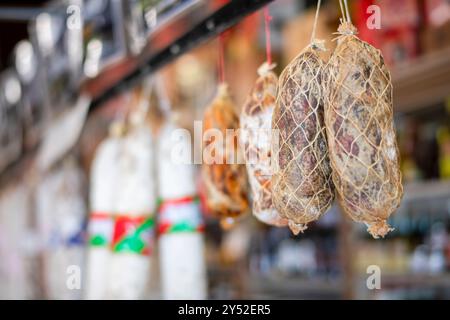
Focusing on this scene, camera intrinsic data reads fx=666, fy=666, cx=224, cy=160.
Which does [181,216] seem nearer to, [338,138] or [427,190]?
[338,138]

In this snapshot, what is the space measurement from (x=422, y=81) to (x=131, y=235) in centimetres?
164

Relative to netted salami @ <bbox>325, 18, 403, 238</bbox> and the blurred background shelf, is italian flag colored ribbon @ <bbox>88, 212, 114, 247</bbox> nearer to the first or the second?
netted salami @ <bbox>325, 18, 403, 238</bbox>

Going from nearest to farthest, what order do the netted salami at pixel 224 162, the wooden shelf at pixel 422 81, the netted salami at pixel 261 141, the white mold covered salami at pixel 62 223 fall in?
the netted salami at pixel 261 141 → the netted salami at pixel 224 162 → the white mold covered salami at pixel 62 223 → the wooden shelf at pixel 422 81

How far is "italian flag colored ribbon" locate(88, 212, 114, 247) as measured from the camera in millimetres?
2244

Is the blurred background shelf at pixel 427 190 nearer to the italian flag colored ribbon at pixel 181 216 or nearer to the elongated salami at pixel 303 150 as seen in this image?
the italian flag colored ribbon at pixel 181 216

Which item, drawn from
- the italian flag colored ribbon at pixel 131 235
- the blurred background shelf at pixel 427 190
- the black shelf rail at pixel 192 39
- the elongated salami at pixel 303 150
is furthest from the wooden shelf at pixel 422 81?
the elongated salami at pixel 303 150

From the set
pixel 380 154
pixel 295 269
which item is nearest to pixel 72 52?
pixel 380 154

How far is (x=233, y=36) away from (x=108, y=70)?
1.68 metres

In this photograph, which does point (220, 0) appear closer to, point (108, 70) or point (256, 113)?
point (256, 113)

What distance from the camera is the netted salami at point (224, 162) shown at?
5.64 feet

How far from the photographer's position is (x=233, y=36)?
3.97 meters

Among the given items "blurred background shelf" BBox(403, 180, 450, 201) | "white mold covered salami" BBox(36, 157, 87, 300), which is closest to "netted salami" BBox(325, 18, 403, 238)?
"white mold covered salami" BBox(36, 157, 87, 300)

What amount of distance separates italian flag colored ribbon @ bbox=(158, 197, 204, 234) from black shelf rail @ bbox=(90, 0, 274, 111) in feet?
1.42

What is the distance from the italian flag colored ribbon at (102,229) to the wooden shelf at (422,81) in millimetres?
1616
